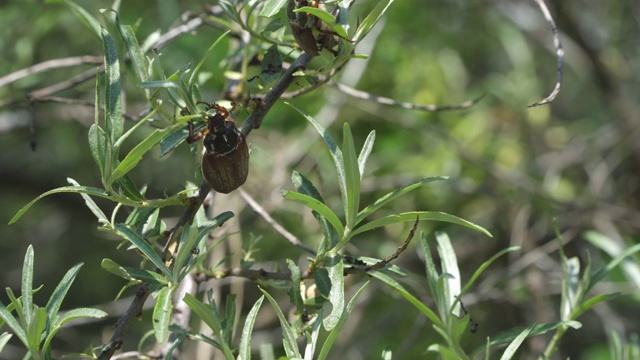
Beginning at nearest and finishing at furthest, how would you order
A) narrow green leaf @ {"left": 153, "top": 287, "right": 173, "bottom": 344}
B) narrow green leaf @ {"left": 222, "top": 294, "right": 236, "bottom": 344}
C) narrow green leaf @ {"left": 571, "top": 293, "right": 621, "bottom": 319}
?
narrow green leaf @ {"left": 153, "top": 287, "right": 173, "bottom": 344}, narrow green leaf @ {"left": 222, "top": 294, "right": 236, "bottom": 344}, narrow green leaf @ {"left": 571, "top": 293, "right": 621, "bottom": 319}

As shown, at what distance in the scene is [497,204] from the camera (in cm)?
213

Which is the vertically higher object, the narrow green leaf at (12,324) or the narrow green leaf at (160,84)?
the narrow green leaf at (160,84)

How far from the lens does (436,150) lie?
207 centimetres

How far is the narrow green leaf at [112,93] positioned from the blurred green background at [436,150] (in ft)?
2.87

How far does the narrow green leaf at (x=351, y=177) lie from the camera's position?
673mm

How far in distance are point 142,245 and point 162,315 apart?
0.07 m

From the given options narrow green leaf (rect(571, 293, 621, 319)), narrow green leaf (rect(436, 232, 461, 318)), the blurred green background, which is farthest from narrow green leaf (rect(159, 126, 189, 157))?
the blurred green background

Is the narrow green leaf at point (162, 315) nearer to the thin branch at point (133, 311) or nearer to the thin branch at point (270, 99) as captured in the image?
the thin branch at point (133, 311)

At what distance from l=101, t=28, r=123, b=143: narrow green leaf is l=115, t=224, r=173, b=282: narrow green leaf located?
2.6 inches

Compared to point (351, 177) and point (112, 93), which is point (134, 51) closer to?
point (112, 93)

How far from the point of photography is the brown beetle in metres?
0.71

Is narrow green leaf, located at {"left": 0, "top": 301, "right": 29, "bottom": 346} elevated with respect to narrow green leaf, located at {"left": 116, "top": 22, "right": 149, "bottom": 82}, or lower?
lower

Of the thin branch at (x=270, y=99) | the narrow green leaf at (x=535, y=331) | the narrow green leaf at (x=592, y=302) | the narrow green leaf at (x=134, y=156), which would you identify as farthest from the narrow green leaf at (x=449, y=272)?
the narrow green leaf at (x=134, y=156)

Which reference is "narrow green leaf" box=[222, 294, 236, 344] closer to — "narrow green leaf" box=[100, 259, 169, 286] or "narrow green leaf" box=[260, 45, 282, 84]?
"narrow green leaf" box=[100, 259, 169, 286]
